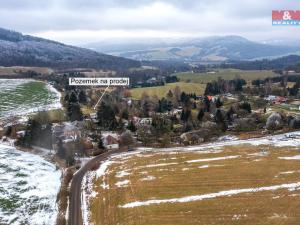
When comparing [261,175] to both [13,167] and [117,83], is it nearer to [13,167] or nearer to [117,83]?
[13,167]

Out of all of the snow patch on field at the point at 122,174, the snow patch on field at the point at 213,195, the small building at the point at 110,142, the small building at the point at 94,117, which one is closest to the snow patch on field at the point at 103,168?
the snow patch on field at the point at 122,174

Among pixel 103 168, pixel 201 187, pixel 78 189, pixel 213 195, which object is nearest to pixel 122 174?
pixel 103 168

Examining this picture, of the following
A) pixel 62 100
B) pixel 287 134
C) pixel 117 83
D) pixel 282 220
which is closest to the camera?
pixel 282 220

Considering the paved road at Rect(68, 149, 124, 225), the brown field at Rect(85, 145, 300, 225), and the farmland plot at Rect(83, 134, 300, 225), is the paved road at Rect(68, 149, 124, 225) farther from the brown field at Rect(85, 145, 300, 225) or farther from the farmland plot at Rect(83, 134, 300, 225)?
the brown field at Rect(85, 145, 300, 225)

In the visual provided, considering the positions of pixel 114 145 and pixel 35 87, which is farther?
pixel 35 87

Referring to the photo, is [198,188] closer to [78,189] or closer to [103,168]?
[78,189]

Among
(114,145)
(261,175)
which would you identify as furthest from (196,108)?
(261,175)

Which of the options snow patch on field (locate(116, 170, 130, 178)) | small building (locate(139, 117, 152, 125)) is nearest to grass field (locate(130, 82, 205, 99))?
small building (locate(139, 117, 152, 125))
